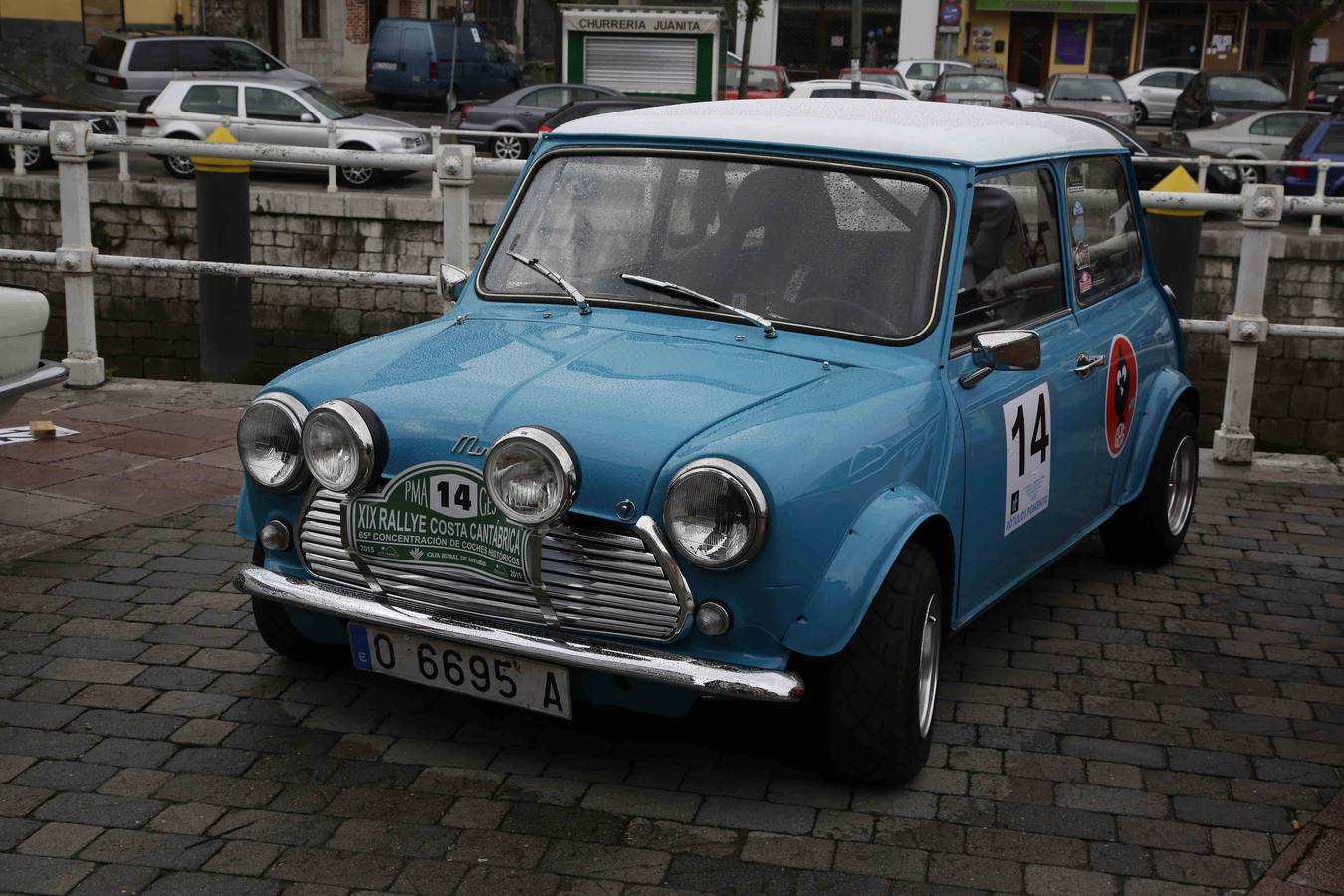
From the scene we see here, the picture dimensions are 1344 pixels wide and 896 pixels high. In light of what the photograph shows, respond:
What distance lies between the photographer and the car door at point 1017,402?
450 cm

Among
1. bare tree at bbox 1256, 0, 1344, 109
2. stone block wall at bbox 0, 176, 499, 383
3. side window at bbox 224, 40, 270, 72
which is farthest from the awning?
stone block wall at bbox 0, 176, 499, 383

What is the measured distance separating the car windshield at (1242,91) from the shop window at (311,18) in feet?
78.3

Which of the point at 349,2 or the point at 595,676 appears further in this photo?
the point at 349,2

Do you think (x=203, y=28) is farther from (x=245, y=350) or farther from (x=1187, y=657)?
(x=1187, y=657)

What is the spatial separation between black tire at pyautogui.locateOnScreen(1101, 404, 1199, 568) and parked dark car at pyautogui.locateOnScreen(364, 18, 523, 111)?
28.6 meters

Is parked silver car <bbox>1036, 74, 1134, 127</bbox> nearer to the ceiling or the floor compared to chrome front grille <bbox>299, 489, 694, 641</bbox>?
nearer to the ceiling

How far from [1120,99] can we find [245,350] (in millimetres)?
25315

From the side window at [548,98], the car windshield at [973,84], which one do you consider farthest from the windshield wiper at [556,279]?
the car windshield at [973,84]

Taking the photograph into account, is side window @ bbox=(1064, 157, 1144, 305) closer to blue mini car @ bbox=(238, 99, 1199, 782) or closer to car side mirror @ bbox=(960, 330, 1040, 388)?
blue mini car @ bbox=(238, 99, 1199, 782)

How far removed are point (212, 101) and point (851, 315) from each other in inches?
725

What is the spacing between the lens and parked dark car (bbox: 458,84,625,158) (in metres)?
24.2

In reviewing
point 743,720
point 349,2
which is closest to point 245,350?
point 743,720

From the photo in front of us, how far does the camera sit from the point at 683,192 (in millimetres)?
4758

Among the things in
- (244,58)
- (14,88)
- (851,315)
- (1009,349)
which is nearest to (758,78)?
(244,58)
